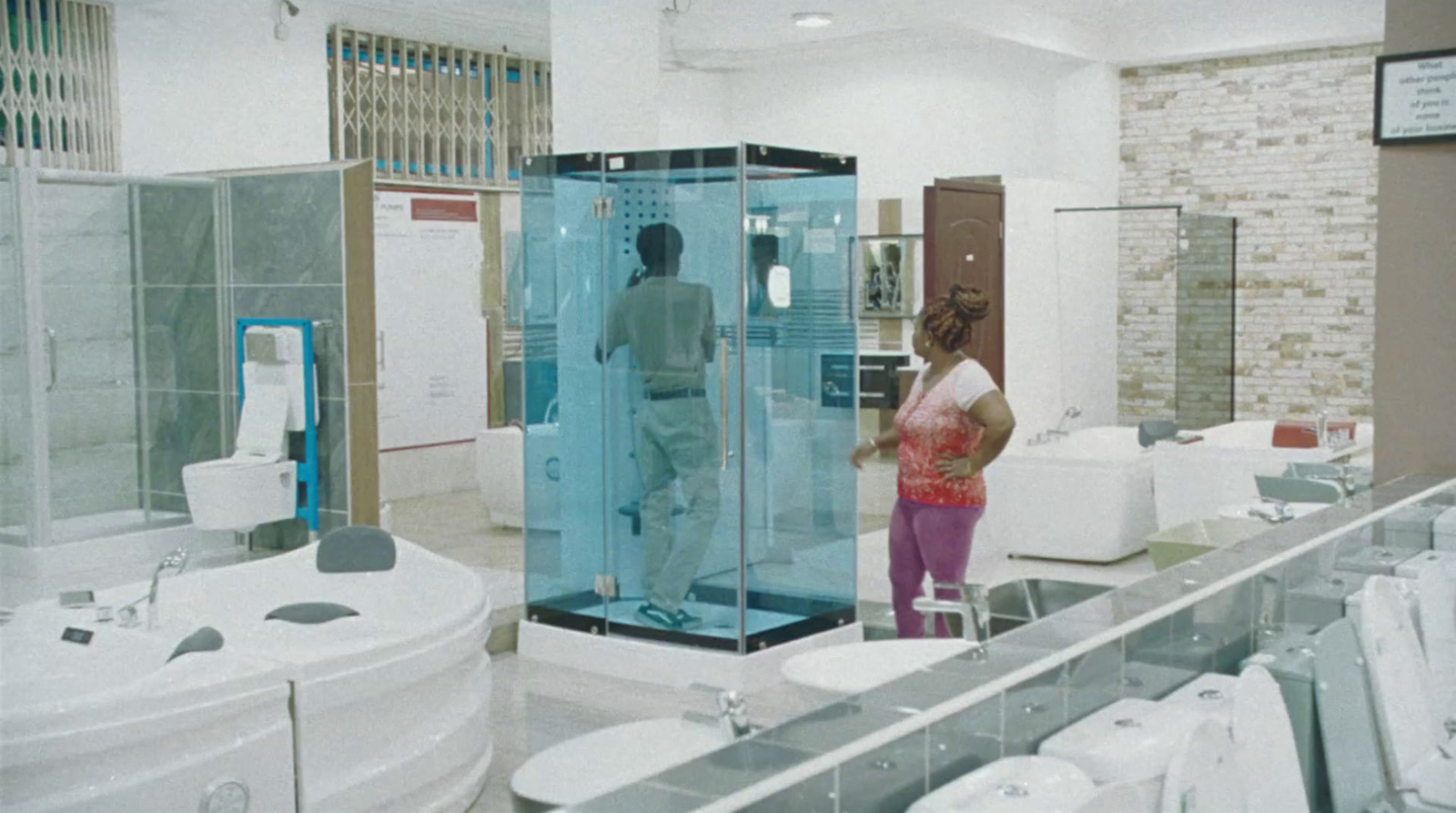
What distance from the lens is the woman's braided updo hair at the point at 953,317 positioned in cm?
448

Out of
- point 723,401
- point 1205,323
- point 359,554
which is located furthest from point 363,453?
point 1205,323

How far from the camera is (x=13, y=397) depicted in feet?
23.5

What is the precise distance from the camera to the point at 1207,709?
256cm

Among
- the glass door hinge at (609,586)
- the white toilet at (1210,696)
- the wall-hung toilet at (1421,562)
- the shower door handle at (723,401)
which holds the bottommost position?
the glass door hinge at (609,586)

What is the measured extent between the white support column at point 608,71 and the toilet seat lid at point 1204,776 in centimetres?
408

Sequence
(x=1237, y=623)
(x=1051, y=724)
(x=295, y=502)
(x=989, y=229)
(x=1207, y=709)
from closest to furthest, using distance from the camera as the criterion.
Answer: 1. (x=1051, y=724)
2. (x=1207, y=709)
3. (x=1237, y=623)
4. (x=295, y=502)
5. (x=989, y=229)

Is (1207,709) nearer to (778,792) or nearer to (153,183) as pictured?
(778,792)

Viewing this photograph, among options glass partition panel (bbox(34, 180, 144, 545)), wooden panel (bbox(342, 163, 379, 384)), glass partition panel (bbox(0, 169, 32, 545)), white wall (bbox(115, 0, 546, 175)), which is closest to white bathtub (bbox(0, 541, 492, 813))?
wooden panel (bbox(342, 163, 379, 384))

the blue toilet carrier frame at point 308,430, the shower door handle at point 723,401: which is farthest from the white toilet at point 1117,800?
the blue toilet carrier frame at point 308,430

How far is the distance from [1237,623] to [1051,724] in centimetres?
88

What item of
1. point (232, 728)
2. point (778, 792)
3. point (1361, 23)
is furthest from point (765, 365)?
point (1361, 23)

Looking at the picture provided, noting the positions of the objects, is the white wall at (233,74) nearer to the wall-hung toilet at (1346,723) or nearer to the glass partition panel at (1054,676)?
the glass partition panel at (1054,676)

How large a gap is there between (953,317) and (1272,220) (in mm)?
5381

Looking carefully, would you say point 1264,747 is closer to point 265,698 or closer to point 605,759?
point 605,759
